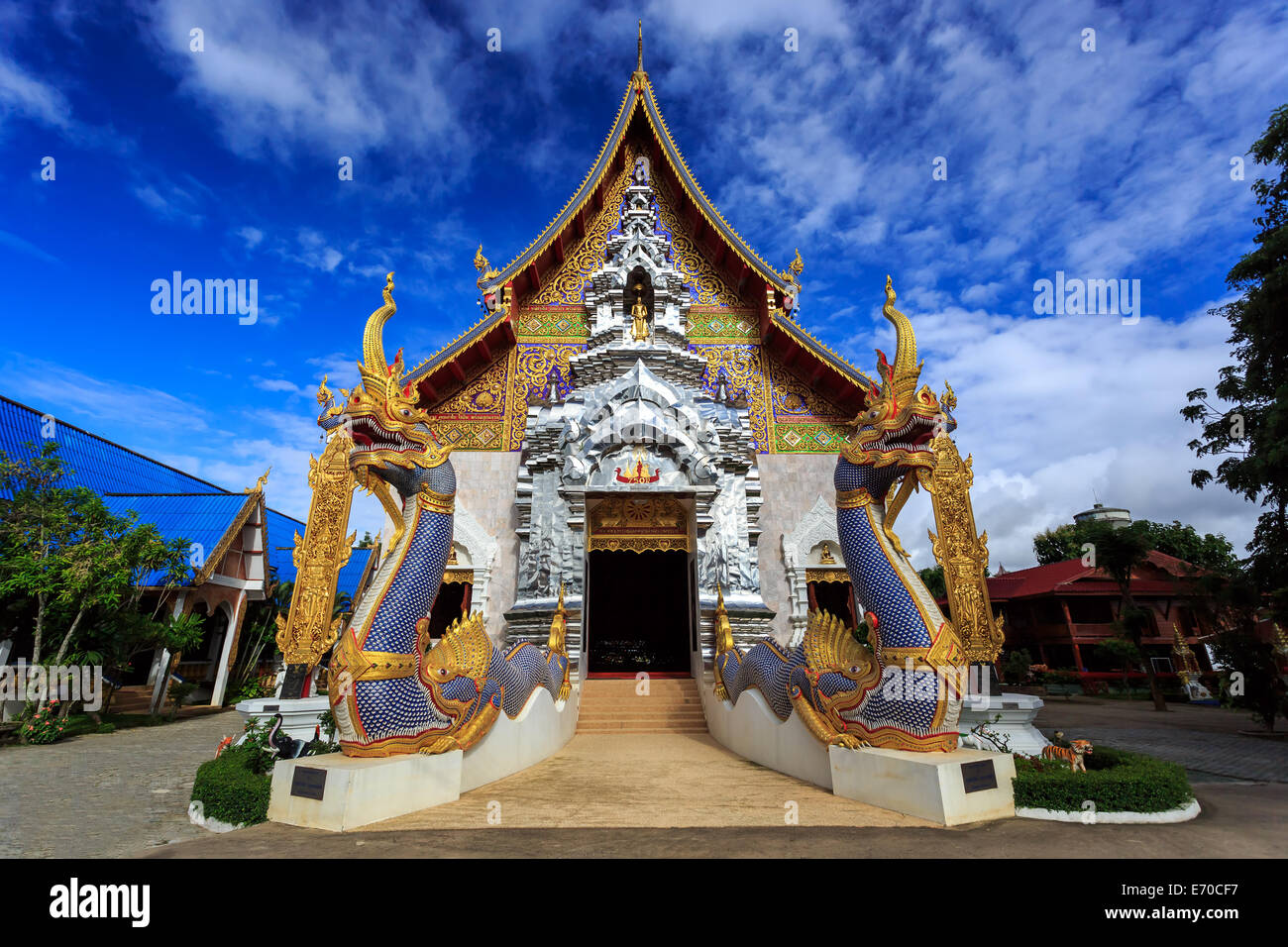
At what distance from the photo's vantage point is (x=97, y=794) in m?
5.30

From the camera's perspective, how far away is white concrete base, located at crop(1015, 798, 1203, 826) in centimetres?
368

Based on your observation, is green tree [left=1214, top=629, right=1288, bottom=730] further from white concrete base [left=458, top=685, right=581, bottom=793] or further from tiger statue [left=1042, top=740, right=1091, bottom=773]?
white concrete base [left=458, top=685, right=581, bottom=793]

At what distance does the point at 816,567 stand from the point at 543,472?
17.3ft

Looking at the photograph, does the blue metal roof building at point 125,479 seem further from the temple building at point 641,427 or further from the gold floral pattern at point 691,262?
the gold floral pattern at point 691,262

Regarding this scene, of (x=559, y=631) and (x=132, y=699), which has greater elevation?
(x=559, y=631)

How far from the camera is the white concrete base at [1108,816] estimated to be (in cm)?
368

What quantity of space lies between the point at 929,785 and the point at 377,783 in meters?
3.44

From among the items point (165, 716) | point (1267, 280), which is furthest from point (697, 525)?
point (165, 716)

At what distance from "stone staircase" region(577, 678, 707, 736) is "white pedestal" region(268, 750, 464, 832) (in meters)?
4.46

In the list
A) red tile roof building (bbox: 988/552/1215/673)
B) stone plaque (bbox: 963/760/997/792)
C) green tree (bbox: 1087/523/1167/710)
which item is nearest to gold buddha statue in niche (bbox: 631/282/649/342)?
stone plaque (bbox: 963/760/997/792)

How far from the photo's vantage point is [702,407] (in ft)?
34.1

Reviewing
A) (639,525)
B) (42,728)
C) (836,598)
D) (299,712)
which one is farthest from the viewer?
(836,598)

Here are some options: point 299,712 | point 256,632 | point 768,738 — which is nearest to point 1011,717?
point 768,738

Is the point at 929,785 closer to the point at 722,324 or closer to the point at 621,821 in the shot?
the point at 621,821
